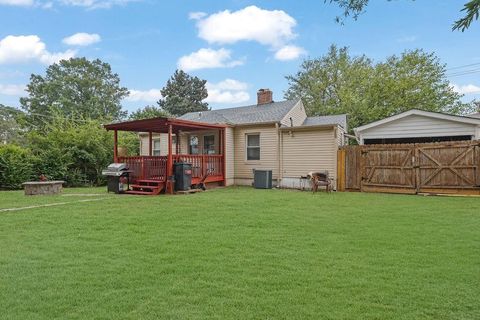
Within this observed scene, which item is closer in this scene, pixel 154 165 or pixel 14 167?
pixel 154 165

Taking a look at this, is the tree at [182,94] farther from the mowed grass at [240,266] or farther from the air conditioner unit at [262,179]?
the mowed grass at [240,266]

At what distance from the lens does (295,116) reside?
53.9 ft

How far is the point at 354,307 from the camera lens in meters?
2.77

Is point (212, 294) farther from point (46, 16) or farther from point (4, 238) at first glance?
point (46, 16)

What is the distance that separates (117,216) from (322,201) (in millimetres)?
5395

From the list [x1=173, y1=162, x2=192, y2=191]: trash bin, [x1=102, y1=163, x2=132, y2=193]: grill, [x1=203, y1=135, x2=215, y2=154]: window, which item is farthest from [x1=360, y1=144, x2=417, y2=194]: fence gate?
[x1=102, y1=163, x2=132, y2=193]: grill

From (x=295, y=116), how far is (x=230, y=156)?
392cm

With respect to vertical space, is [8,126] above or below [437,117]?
above

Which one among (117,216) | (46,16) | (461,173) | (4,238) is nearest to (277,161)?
(461,173)

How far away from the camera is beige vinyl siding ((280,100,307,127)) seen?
1510 centimetres

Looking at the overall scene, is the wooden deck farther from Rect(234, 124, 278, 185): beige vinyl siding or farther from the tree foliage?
the tree foliage

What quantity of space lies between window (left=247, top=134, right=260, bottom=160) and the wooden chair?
3.15 metres

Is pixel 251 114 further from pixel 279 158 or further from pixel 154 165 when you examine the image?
pixel 154 165

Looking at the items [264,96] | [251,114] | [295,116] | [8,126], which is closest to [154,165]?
[251,114]
